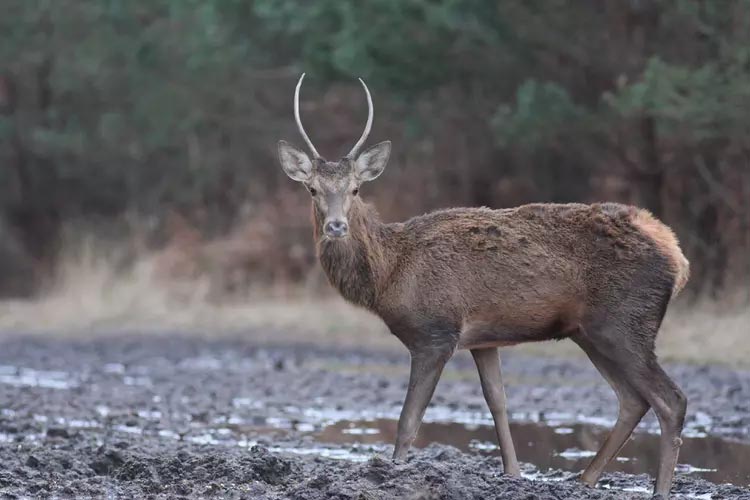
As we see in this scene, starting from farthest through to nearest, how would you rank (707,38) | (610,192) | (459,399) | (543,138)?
(610,192) → (543,138) → (707,38) → (459,399)

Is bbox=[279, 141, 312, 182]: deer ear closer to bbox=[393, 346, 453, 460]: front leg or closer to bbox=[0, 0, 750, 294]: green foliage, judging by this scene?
bbox=[393, 346, 453, 460]: front leg

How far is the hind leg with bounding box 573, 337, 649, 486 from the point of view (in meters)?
10.0

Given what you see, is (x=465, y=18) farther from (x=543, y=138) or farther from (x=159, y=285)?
(x=159, y=285)

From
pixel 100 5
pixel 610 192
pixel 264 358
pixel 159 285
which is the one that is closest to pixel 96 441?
pixel 264 358

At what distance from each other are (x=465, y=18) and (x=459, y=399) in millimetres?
8495

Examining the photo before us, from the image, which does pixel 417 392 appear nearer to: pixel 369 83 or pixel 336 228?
pixel 336 228

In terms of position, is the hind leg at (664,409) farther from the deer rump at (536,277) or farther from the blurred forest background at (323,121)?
the blurred forest background at (323,121)

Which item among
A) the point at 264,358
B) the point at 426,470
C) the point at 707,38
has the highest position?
the point at 707,38

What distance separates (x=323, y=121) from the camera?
3016 cm

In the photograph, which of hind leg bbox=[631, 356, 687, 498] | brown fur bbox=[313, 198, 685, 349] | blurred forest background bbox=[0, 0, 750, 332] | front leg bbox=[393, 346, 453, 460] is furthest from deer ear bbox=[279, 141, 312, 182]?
blurred forest background bbox=[0, 0, 750, 332]

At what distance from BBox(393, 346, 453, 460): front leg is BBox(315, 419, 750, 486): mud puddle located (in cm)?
150

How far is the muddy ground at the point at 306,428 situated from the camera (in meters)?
9.20

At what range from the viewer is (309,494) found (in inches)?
340

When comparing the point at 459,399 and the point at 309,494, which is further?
the point at 459,399
